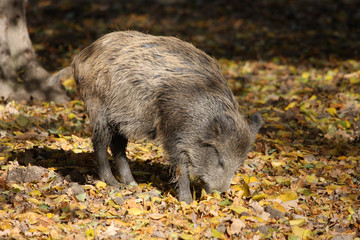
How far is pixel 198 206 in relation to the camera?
4.64m

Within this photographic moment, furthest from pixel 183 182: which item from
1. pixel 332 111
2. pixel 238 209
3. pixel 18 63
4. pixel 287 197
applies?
pixel 18 63

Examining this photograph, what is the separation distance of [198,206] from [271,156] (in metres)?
1.70

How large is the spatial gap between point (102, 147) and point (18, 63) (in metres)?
3.05

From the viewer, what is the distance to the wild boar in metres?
4.58

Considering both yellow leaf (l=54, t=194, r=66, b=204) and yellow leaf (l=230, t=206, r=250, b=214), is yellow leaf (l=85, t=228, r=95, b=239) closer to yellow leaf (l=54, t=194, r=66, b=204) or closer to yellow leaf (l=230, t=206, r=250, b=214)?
yellow leaf (l=54, t=194, r=66, b=204)

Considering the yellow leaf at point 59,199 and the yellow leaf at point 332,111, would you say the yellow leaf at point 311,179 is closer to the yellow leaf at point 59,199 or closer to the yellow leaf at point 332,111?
the yellow leaf at point 332,111

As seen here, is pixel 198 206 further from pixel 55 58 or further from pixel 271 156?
pixel 55 58

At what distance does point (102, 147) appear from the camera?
5.14m

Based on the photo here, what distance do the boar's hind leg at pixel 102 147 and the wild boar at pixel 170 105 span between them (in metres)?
0.01

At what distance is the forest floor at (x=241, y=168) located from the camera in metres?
4.29

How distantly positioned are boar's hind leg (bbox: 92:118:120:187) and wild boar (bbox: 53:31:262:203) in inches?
0.4

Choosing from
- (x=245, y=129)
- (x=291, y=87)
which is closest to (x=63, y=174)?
(x=245, y=129)

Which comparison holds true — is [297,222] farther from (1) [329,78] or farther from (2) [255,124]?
(1) [329,78]

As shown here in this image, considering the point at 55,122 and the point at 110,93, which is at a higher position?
the point at 110,93
